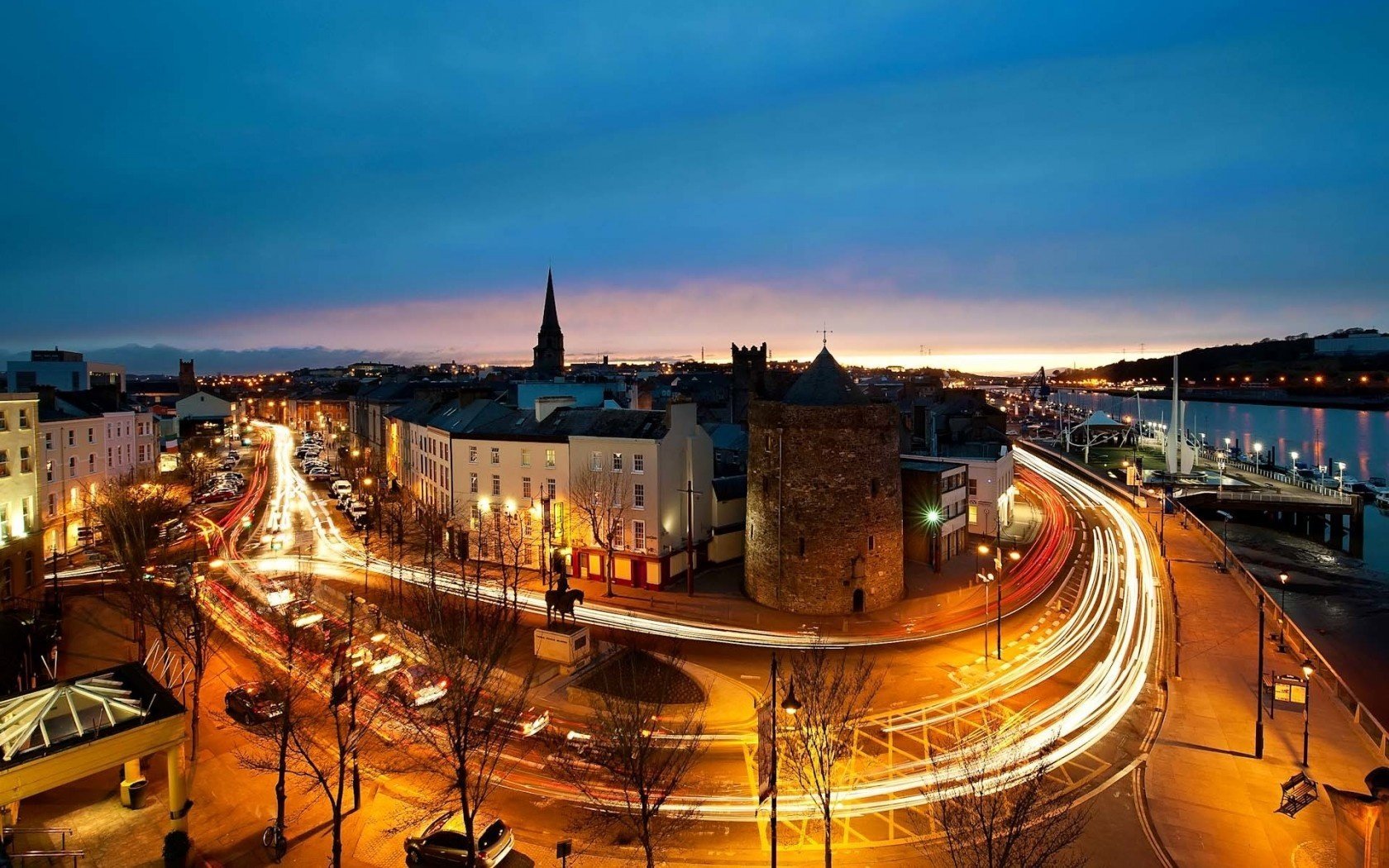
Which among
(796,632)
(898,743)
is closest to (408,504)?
(796,632)

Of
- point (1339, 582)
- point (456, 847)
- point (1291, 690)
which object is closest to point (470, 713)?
point (456, 847)

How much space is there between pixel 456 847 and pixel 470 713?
10.2 feet

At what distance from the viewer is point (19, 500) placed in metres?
33.1

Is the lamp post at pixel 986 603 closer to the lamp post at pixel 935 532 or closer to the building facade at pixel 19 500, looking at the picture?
the lamp post at pixel 935 532

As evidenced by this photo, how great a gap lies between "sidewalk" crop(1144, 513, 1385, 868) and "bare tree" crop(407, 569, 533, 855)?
55.8 feet

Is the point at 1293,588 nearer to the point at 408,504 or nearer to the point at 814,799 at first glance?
the point at 814,799

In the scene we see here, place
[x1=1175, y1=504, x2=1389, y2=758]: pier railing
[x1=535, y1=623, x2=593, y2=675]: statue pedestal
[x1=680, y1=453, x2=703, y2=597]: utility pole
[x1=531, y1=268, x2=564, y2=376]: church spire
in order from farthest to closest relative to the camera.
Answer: [x1=531, y1=268, x2=564, y2=376]: church spire
[x1=680, y1=453, x2=703, y2=597]: utility pole
[x1=535, y1=623, x2=593, y2=675]: statue pedestal
[x1=1175, y1=504, x2=1389, y2=758]: pier railing

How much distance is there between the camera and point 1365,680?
33.8m

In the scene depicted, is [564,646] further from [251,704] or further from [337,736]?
[251,704]

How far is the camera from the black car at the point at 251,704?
70.7ft

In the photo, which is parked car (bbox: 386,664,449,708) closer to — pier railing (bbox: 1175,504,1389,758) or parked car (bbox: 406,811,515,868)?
parked car (bbox: 406,811,515,868)

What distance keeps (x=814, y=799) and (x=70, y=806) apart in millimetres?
20040

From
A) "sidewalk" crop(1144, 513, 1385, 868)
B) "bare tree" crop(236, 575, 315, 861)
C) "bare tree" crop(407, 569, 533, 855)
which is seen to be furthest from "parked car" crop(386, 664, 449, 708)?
"sidewalk" crop(1144, 513, 1385, 868)

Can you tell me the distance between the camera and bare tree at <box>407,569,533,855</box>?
53.5ft
